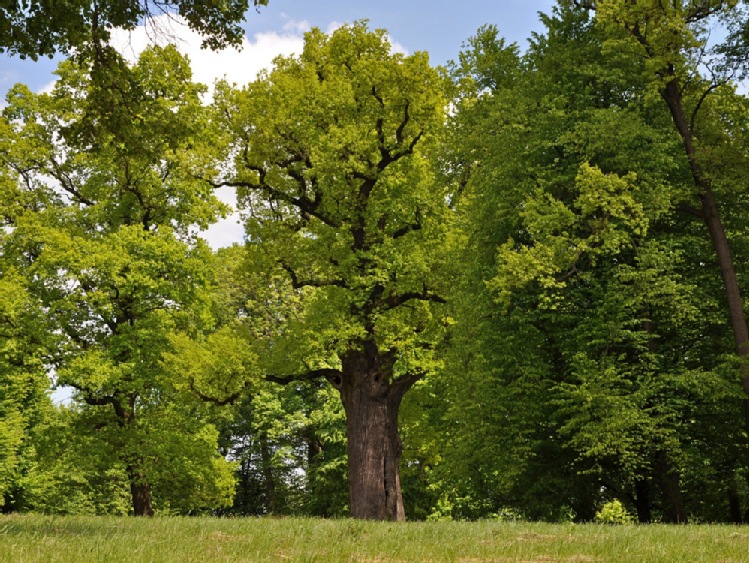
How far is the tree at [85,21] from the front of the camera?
1016 centimetres

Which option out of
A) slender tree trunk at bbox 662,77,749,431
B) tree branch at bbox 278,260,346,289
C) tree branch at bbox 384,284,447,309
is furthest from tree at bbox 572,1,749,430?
tree branch at bbox 278,260,346,289

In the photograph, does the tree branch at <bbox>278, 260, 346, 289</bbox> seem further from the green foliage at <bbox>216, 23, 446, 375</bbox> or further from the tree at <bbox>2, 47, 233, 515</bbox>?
the tree at <bbox>2, 47, 233, 515</bbox>

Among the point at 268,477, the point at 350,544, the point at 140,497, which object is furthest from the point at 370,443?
the point at 268,477

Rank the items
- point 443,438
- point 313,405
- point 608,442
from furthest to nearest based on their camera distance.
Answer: point 313,405 < point 443,438 < point 608,442

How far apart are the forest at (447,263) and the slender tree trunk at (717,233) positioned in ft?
0.28

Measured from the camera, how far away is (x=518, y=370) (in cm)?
2006

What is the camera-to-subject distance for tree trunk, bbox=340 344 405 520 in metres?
21.6

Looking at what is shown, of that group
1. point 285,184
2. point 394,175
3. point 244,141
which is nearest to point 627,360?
point 394,175

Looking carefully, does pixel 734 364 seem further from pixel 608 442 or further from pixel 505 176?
pixel 505 176

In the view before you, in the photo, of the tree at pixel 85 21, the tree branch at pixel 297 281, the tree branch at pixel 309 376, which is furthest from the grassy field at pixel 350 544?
the tree branch at pixel 297 281

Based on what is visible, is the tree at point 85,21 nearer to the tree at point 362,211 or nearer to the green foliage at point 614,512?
the tree at point 362,211

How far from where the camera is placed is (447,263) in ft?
71.5

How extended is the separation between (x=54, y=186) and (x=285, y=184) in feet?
30.1

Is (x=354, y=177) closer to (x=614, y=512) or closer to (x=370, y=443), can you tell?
(x=370, y=443)
